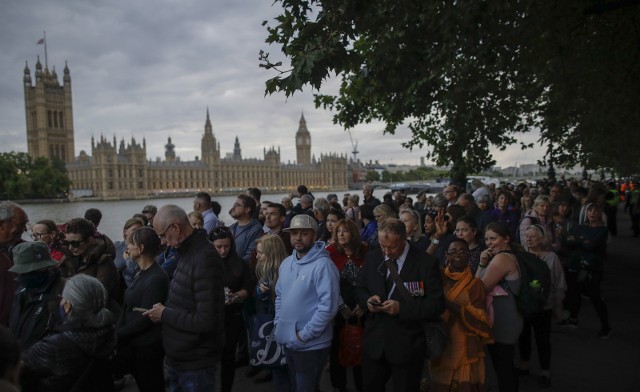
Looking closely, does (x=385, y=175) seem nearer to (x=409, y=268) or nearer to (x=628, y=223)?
(x=628, y=223)

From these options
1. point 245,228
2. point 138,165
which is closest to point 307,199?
point 245,228

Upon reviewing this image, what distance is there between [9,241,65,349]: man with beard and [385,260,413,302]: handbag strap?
2237mm

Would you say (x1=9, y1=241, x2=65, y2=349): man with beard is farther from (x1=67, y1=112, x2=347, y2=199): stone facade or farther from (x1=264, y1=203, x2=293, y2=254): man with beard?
(x1=67, y1=112, x2=347, y2=199): stone facade

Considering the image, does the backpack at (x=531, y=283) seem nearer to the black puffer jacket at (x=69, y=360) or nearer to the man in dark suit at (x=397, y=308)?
the man in dark suit at (x=397, y=308)

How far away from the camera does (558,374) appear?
472 centimetres

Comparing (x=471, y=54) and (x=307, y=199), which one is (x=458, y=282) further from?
(x=307, y=199)

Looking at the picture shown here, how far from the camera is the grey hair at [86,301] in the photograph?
260 centimetres

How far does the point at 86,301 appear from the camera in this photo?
2.63m

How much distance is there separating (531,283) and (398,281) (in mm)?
1403

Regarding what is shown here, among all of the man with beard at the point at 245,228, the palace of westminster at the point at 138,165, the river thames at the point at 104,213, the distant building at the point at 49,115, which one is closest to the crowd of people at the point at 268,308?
the man with beard at the point at 245,228

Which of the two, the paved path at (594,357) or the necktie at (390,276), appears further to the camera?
the paved path at (594,357)

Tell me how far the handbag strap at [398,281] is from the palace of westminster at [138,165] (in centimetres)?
9936

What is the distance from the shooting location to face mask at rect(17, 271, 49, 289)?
301 cm

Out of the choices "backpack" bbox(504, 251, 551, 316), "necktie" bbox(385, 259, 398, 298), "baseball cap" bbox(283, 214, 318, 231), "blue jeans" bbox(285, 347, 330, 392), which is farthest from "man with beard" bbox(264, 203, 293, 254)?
"backpack" bbox(504, 251, 551, 316)
